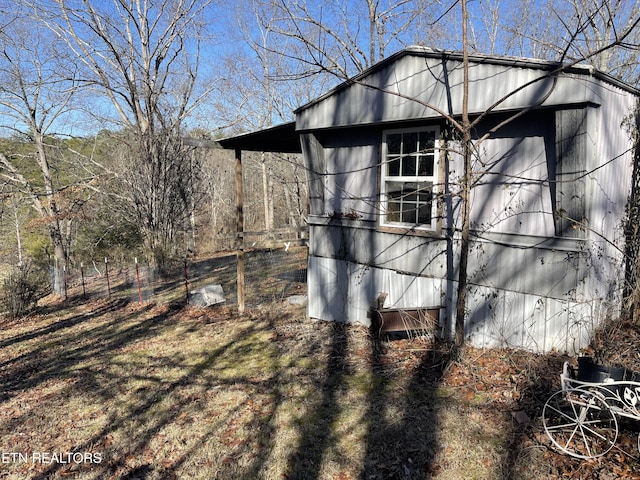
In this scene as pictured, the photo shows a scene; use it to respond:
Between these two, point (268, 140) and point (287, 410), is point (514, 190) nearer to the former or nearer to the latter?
point (287, 410)

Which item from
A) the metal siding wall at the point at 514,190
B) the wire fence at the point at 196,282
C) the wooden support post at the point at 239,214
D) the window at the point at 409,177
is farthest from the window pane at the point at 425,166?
the wire fence at the point at 196,282

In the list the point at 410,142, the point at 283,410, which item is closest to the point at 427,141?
the point at 410,142

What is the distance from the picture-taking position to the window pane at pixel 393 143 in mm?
6527

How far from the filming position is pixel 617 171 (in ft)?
17.5

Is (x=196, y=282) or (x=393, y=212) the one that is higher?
(x=393, y=212)

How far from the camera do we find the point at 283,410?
190 inches

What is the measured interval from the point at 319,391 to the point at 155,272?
32.6 ft

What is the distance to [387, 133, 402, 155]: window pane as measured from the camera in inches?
257

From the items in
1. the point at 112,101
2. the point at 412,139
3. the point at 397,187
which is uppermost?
the point at 112,101

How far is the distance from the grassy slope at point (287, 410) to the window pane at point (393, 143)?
9.54 feet

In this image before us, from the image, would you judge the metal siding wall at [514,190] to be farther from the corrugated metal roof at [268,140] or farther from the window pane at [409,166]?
the corrugated metal roof at [268,140]

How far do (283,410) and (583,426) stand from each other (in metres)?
2.94

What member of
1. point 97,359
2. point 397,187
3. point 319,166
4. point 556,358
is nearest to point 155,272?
point 97,359

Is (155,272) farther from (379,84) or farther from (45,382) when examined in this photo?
(379,84)
